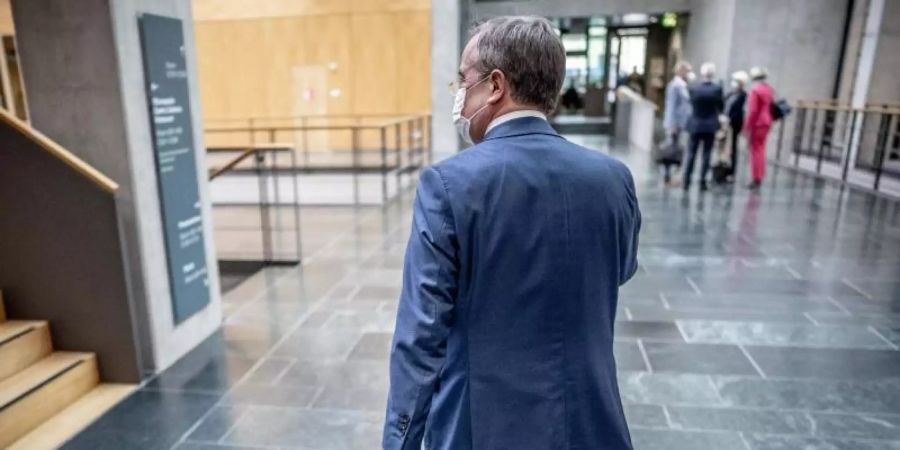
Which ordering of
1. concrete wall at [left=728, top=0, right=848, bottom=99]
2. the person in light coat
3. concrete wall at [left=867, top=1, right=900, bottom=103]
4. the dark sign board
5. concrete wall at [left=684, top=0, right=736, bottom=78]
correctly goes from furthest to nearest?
concrete wall at [left=684, top=0, right=736, bottom=78], concrete wall at [left=728, top=0, right=848, bottom=99], concrete wall at [left=867, top=1, right=900, bottom=103], the person in light coat, the dark sign board

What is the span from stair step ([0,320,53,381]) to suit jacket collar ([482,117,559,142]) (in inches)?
107

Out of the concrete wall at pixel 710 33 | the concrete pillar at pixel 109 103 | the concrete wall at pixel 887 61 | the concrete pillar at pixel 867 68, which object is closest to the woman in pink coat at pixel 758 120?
the concrete pillar at pixel 867 68

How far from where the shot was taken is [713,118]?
23.9 feet

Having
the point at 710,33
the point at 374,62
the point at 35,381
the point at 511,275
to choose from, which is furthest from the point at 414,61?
the point at 511,275

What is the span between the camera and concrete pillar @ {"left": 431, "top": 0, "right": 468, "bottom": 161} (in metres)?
11.4

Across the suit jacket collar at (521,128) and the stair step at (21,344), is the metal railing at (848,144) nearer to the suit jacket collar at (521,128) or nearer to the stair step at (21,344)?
the suit jacket collar at (521,128)

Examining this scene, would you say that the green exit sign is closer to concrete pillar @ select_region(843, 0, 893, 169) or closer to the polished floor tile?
concrete pillar @ select_region(843, 0, 893, 169)

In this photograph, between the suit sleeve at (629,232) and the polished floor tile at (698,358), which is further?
the polished floor tile at (698,358)

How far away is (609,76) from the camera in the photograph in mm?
17750

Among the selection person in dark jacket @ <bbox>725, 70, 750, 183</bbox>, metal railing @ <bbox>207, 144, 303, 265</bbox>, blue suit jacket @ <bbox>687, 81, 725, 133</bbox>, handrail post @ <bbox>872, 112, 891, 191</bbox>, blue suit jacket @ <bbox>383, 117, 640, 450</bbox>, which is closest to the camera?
blue suit jacket @ <bbox>383, 117, 640, 450</bbox>

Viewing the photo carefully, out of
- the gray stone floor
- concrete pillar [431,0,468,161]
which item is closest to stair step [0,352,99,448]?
the gray stone floor

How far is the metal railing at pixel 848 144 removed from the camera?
25.8 feet

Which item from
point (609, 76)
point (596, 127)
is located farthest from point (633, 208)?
point (609, 76)

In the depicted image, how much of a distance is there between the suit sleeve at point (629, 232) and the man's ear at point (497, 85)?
0.97 ft
